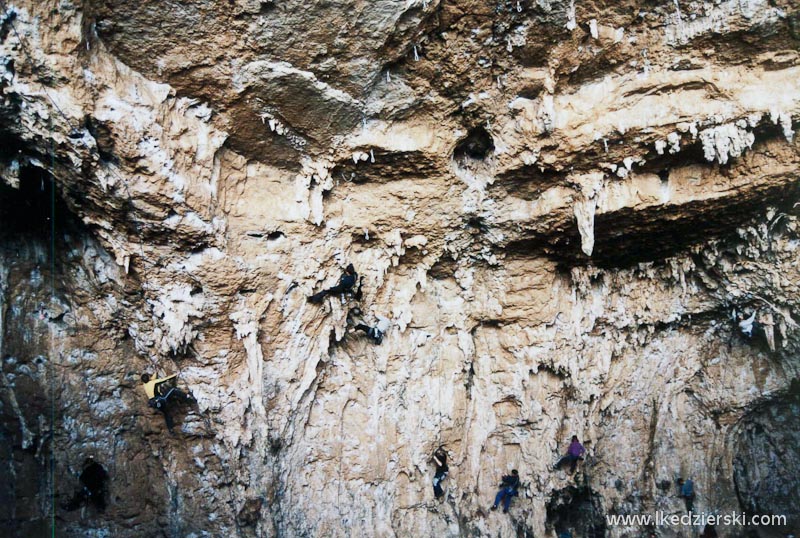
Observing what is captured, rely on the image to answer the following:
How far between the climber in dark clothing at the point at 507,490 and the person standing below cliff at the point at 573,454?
87 centimetres

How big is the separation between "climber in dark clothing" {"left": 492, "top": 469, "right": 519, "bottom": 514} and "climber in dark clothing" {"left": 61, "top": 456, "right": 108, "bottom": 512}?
657cm

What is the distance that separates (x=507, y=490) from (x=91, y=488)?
6862 millimetres

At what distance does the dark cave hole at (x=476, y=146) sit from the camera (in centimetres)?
782

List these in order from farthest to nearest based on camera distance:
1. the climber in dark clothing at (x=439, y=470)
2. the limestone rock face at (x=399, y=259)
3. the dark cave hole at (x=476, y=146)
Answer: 1. the climber in dark clothing at (x=439, y=470)
2. the dark cave hole at (x=476, y=146)
3. the limestone rock face at (x=399, y=259)

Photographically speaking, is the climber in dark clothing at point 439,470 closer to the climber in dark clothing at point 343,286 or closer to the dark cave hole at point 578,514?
the dark cave hole at point 578,514

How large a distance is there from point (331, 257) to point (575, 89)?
4.29m

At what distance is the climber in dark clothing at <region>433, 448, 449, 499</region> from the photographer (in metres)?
9.34

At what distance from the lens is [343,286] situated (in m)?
7.91

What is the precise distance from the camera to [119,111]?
5715 millimetres

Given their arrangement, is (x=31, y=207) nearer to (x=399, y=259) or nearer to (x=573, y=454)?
(x=399, y=259)

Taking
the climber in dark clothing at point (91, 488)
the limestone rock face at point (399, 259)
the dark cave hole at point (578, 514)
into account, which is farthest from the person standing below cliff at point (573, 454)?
the climber in dark clothing at point (91, 488)

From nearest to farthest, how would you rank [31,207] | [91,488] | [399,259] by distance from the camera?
[31,207], [91,488], [399,259]

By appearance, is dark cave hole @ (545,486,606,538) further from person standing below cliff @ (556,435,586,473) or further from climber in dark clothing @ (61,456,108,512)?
climber in dark clothing @ (61,456,108,512)

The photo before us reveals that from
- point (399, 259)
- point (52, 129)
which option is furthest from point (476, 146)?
point (52, 129)
